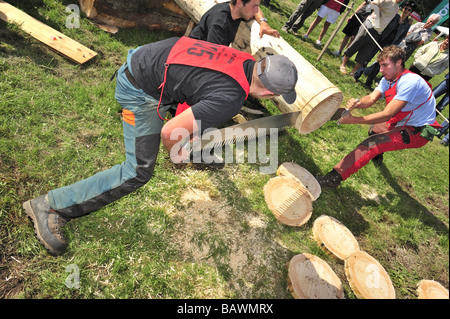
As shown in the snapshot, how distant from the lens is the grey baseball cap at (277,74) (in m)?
2.24

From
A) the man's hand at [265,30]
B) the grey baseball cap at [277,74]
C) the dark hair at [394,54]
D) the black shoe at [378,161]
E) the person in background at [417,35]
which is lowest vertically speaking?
the black shoe at [378,161]

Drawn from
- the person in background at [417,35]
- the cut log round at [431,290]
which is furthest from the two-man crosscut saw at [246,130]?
the person in background at [417,35]

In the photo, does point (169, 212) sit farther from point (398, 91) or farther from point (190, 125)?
point (398, 91)

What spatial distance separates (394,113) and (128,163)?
389 centimetres

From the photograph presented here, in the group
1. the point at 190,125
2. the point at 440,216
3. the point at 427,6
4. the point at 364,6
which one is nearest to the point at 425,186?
the point at 440,216

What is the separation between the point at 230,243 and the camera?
3.45 metres

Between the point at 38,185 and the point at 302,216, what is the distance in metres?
3.52

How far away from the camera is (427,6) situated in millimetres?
25156

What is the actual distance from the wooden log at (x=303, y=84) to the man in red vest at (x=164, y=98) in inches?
53.8

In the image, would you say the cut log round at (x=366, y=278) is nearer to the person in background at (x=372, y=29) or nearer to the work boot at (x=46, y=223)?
the work boot at (x=46, y=223)

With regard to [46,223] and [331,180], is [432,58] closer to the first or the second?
[331,180]

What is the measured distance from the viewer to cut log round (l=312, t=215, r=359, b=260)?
3.74 meters

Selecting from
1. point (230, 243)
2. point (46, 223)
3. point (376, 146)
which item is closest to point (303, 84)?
point (376, 146)

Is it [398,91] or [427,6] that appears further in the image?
[427,6]
